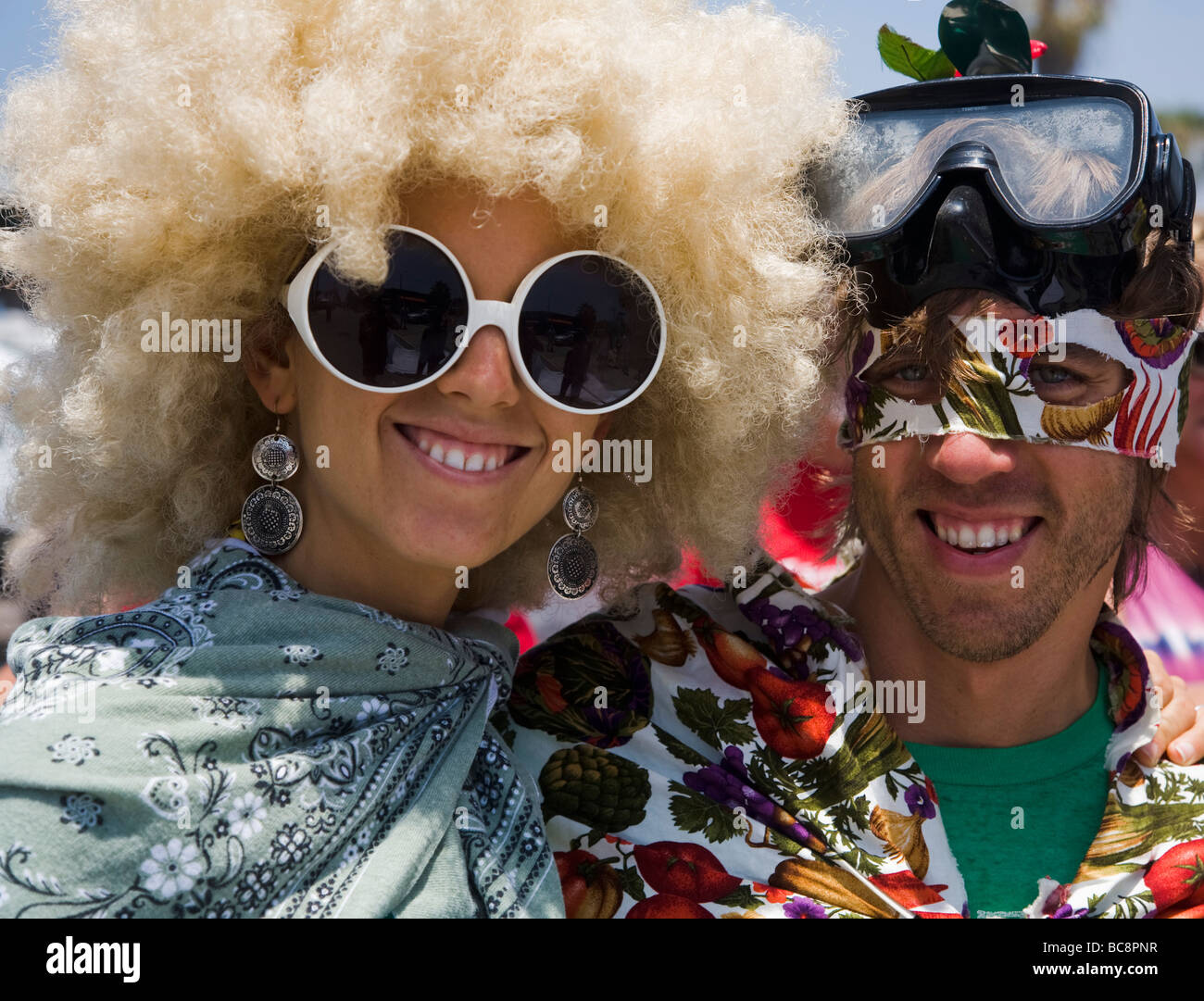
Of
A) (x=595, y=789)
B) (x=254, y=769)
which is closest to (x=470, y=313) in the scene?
(x=254, y=769)

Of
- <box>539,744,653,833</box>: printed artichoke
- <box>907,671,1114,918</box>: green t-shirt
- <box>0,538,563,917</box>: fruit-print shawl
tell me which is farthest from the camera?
<box>907,671,1114,918</box>: green t-shirt

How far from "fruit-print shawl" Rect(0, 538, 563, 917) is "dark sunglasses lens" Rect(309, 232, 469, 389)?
1.33ft

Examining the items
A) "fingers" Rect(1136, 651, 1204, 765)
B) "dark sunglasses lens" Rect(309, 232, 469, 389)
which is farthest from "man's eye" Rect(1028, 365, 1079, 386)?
"dark sunglasses lens" Rect(309, 232, 469, 389)

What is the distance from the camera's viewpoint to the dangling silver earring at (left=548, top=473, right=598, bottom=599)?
230 cm

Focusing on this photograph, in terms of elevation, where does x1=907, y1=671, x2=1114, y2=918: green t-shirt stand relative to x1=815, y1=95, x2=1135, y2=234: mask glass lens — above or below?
below

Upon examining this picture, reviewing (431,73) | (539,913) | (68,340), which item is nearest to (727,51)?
(431,73)

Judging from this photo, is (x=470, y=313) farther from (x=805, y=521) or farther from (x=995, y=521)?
(x=805, y=521)

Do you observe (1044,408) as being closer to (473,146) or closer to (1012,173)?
(1012,173)

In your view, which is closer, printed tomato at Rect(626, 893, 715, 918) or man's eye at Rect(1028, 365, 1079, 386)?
printed tomato at Rect(626, 893, 715, 918)

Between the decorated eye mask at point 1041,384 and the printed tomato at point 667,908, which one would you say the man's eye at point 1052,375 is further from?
the printed tomato at point 667,908

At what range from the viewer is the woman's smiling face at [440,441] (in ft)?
6.38

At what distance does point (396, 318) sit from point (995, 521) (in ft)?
4.61

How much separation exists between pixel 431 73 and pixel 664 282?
0.57 m

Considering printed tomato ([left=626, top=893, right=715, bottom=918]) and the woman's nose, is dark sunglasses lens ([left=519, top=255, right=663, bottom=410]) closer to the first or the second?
the woman's nose
